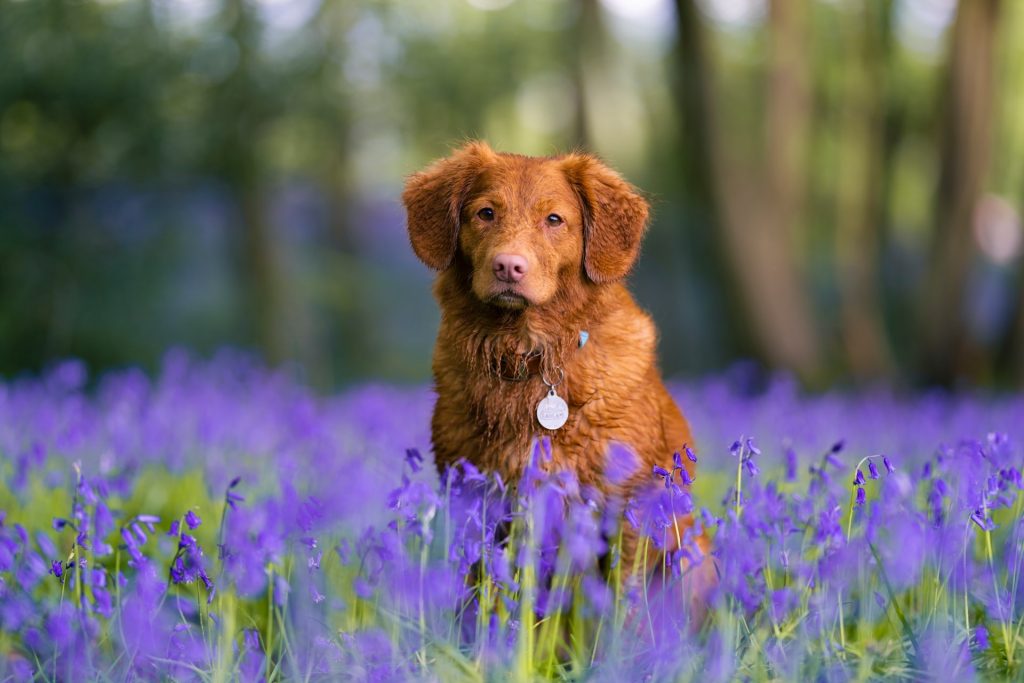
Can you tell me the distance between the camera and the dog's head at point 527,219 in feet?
12.9

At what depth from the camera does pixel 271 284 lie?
14.5m

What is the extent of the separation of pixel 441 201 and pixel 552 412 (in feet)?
3.26

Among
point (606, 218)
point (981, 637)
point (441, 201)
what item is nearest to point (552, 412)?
point (606, 218)

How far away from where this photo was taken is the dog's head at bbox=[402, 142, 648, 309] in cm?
394

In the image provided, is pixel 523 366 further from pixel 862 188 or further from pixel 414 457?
pixel 862 188

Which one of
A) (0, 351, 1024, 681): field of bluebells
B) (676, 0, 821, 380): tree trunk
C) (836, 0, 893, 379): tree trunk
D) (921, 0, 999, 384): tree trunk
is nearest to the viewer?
(0, 351, 1024, 681): field of bluebells

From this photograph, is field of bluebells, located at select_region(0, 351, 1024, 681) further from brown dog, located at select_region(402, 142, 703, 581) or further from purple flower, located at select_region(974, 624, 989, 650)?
brown dog, located at select_region(402, 142, 703, 581)

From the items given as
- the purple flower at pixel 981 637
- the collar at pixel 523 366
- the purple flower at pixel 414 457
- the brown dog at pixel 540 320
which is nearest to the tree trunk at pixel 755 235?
the brown dog at pixel 540 320

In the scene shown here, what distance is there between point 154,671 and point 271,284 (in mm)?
11502

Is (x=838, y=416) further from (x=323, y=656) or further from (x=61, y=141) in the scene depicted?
(x=61, y=141)

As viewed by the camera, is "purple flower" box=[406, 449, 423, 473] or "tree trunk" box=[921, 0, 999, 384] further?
"tree trunk" box=[921, 0, 999, 384]

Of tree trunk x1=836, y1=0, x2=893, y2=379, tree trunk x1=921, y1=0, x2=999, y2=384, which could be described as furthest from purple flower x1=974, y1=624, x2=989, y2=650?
tree trunk x1=836, y1=0, x2=893, y2=379

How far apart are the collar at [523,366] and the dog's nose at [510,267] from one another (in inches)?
14.7

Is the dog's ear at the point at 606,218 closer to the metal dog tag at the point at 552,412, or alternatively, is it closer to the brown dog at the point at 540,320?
the brown dog at the point at 540,320
